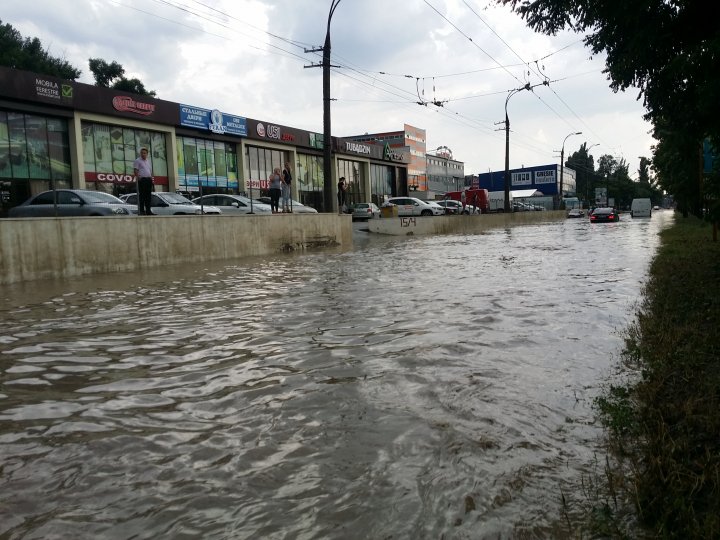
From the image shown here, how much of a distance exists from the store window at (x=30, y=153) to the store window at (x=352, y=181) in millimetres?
26372

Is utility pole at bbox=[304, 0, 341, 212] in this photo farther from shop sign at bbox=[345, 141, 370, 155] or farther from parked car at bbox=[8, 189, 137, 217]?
shop sign at bbox=[345, 141, 370, 155]

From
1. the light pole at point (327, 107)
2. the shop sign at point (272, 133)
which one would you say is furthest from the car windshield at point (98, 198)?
the shop sign at point (272, 133)

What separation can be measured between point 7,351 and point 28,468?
3.07 m

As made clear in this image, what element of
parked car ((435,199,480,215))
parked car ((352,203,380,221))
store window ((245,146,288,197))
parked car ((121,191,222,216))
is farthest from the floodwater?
parked car ((435,199,480,215))

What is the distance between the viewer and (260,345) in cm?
575

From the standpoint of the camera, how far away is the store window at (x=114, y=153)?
30.0 meters

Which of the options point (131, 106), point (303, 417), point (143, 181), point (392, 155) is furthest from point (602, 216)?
point (303, 417)

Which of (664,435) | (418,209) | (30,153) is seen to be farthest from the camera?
(418,209)

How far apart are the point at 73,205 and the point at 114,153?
1821 cm

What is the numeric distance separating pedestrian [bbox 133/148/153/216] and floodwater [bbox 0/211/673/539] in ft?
Result: 24.4

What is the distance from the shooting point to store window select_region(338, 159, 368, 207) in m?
52.5

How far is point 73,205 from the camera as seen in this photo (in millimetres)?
14742

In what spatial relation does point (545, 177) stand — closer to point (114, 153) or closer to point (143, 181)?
point (114, 153)

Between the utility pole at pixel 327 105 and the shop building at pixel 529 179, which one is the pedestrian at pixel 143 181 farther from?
the shop building at pixel 529 179
